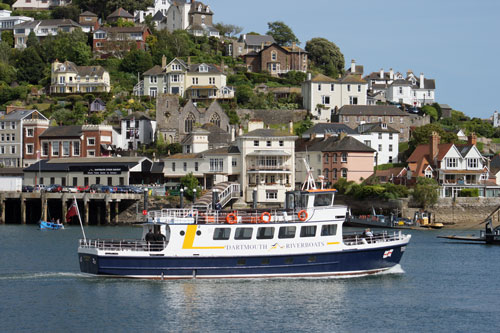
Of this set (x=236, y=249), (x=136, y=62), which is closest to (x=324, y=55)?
(x=136, y=62)

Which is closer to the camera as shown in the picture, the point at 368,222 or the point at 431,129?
the point at 368,222

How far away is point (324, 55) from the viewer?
165 m

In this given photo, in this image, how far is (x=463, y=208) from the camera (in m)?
99.4

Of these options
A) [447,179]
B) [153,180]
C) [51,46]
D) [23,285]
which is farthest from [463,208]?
[51,46]

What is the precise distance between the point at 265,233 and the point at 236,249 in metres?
1.93

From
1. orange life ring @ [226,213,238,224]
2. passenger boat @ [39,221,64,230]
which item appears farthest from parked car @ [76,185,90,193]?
orange life ring @ [226,213,238,224]

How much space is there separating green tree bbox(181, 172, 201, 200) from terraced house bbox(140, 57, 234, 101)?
34866 mm

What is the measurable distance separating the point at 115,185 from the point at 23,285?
53.6m

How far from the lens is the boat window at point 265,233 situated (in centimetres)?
5241

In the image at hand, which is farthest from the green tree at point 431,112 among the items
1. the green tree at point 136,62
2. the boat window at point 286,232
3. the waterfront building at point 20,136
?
the boat window at point 286,232

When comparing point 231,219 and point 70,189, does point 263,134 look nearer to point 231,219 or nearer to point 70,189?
→ point 70,189

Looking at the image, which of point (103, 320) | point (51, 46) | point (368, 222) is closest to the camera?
point (103, 320)

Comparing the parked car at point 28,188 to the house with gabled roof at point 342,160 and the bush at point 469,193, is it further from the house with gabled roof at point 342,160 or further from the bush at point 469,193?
the bush at point 469,193

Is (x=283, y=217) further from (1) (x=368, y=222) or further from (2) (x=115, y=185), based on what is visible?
(2) (x=115, y=185)
